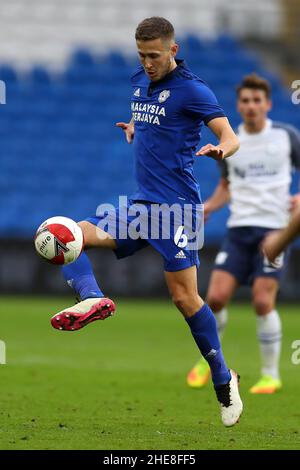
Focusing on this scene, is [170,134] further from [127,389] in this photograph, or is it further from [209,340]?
[127,389]

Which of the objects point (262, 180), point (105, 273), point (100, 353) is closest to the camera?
point (262, 180)

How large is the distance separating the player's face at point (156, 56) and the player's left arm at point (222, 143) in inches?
18.1

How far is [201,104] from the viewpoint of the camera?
624 centimetres

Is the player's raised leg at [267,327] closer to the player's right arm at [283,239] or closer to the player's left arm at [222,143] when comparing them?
the player's left arm at [222,143]

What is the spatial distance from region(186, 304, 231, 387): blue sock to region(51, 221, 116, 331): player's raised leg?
0.65 m

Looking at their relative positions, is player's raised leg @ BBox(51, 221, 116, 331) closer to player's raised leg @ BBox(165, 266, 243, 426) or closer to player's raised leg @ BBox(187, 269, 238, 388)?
player's raised leg @ BBox(165, 266, 243, 426)

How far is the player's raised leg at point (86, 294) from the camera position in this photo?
19.3 ft

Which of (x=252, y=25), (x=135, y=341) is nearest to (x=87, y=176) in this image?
(x=252, y=25)

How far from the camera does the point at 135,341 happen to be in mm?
11609

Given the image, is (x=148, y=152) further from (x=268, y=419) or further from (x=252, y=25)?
(x=252, y=25)

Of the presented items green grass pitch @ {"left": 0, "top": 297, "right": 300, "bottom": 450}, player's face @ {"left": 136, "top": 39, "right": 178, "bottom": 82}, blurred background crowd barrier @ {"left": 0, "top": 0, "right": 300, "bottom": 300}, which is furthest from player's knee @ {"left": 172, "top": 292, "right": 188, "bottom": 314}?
blurred background crowd barrier @ {"left": 0, "top": 0, "right": 300, "bottom": 300}

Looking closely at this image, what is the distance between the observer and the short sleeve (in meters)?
6.22

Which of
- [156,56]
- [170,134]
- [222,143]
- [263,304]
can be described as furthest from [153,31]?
[263,304]

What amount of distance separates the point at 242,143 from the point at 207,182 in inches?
328
